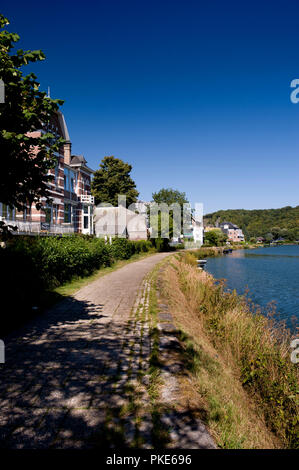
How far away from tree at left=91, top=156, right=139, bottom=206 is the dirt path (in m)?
50.6

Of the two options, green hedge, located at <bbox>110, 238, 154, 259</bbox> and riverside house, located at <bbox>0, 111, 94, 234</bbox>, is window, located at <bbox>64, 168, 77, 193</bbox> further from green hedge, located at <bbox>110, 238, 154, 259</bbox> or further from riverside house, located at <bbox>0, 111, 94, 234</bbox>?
green hedge, located at <bbox>110, 238, 154, 259</bbox>

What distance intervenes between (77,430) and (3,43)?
4.94 meters

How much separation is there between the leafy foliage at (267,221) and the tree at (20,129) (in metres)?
132

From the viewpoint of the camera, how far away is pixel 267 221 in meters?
146

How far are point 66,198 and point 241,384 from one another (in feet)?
94.7

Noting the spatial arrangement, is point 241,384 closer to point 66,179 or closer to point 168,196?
point 66,179

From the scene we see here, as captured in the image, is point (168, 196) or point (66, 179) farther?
point (168, 196)

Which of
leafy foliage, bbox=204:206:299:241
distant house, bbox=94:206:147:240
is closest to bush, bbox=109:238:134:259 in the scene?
distant house, bbox=94:206:147:240

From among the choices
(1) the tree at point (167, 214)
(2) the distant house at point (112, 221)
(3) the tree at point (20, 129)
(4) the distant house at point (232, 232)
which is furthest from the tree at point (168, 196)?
(4) the distant house at point (232, 232)

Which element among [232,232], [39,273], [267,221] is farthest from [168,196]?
[267,221]

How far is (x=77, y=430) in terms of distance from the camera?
2.64m

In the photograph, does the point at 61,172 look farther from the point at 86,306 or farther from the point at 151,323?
the point at 151,323
